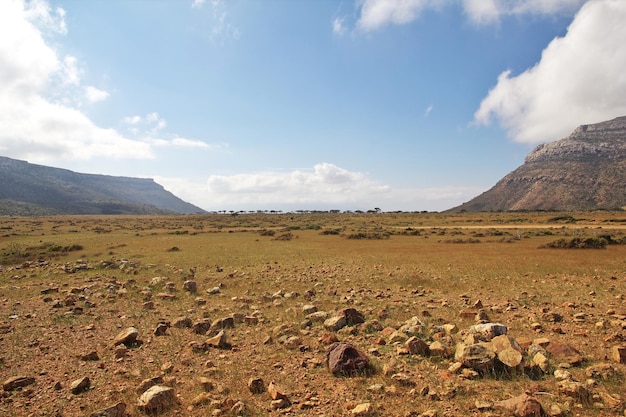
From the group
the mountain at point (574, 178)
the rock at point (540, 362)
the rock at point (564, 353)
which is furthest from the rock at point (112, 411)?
the mountain at point (574, 178)

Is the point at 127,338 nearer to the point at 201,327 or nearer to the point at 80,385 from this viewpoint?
the point at 201,327

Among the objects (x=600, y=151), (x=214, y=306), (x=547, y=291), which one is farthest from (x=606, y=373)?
(x=600, y=151)

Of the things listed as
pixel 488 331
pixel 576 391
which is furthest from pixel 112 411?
pixel 488 331

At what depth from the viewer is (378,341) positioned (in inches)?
357

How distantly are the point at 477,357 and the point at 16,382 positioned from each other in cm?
978

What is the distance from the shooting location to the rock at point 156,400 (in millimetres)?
6270

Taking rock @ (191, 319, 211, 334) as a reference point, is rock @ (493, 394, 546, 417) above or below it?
above

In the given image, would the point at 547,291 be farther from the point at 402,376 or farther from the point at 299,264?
the point at 299,264

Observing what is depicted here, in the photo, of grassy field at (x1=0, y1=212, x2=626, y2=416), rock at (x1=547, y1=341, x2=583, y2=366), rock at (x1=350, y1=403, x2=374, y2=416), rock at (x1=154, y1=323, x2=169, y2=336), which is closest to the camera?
rock at (x1=350, y1=403, x2=374, y2=416)

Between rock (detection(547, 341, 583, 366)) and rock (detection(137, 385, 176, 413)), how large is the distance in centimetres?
826

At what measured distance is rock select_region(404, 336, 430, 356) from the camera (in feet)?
26.9

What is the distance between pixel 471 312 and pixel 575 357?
390 cm

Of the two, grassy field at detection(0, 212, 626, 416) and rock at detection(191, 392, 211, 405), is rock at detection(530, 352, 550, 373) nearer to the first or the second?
grassy field at detection(0, 212, 626, 416)

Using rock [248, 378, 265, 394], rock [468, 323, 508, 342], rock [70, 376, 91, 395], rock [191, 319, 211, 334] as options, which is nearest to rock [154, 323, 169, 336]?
rock [191, 319, 211, 334]
